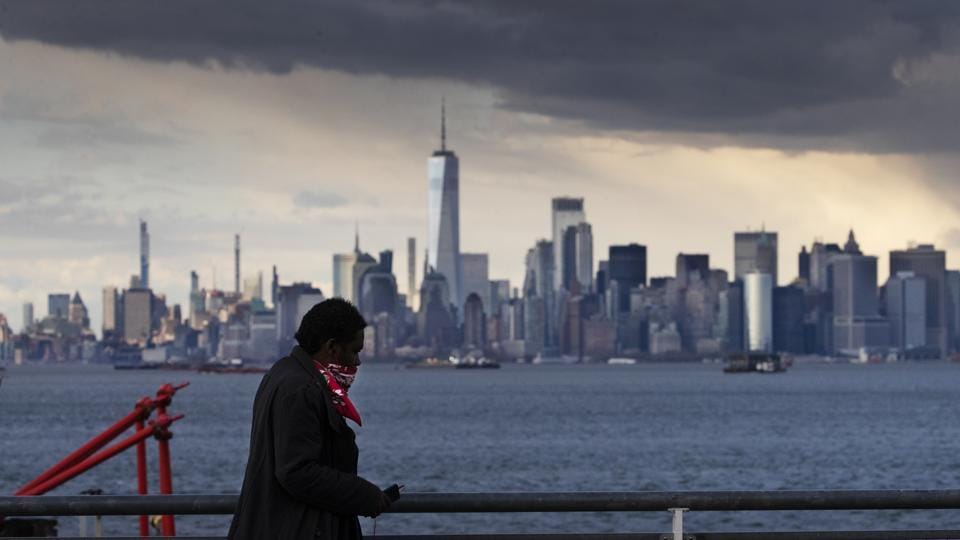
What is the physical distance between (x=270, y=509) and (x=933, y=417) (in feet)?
392

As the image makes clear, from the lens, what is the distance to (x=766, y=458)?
7650cm

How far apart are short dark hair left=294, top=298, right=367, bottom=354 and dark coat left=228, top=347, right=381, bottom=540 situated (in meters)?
0.10

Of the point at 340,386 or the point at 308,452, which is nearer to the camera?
the point at 308,452

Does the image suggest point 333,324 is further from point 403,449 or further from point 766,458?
point 403,449

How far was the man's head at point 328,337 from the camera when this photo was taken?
7625 millimetres

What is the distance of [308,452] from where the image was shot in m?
7.33

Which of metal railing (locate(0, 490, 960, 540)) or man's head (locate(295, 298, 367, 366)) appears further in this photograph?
metal railing (locate(0, 490, 960, 540))

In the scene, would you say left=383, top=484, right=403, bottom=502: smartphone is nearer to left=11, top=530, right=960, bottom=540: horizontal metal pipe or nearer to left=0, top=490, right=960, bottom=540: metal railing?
left=0, top=490, right=960, bottom=540: metal railing

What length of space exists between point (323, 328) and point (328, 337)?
41mm

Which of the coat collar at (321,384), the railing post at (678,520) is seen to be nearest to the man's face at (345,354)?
the coat collar at (321,384)

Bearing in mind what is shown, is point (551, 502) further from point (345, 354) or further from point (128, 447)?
point (128, 447)

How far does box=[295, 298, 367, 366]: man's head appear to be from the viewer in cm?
762

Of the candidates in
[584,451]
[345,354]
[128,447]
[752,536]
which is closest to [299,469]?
[345,354]

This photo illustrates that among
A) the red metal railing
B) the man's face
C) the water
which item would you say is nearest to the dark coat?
the man's face
